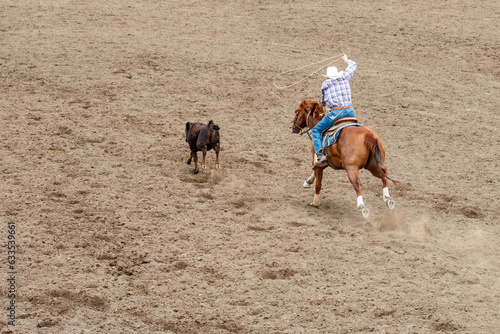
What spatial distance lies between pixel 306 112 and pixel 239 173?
172 cm

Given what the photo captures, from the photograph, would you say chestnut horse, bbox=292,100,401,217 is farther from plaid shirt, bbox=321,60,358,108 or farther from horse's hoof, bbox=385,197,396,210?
plaid shirt, bbox=321,60,358,108

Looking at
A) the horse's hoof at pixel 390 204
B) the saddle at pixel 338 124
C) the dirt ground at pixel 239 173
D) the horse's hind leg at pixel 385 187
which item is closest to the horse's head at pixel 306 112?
the saddle at pixel 338 124

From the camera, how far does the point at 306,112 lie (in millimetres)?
10680

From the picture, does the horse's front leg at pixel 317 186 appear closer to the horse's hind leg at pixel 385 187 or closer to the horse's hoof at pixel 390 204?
the horse's hind leg at pixel 385 187

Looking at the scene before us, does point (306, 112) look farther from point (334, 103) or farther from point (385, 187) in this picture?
point (385, 187)

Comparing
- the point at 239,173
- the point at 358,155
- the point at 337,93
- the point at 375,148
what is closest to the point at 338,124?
the point at 337,93

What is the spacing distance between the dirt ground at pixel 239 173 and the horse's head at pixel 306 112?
1124mm

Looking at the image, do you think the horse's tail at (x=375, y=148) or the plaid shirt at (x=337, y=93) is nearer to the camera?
the horse's tail at (x=375, y=148)

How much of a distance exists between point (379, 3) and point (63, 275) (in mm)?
16034

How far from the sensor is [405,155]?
1241cm

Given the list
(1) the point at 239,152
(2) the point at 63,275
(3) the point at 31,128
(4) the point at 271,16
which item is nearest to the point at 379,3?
(4) the point at 271,16

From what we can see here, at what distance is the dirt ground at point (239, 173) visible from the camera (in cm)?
711

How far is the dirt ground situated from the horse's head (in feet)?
3.69

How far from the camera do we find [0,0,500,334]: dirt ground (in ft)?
23.3
